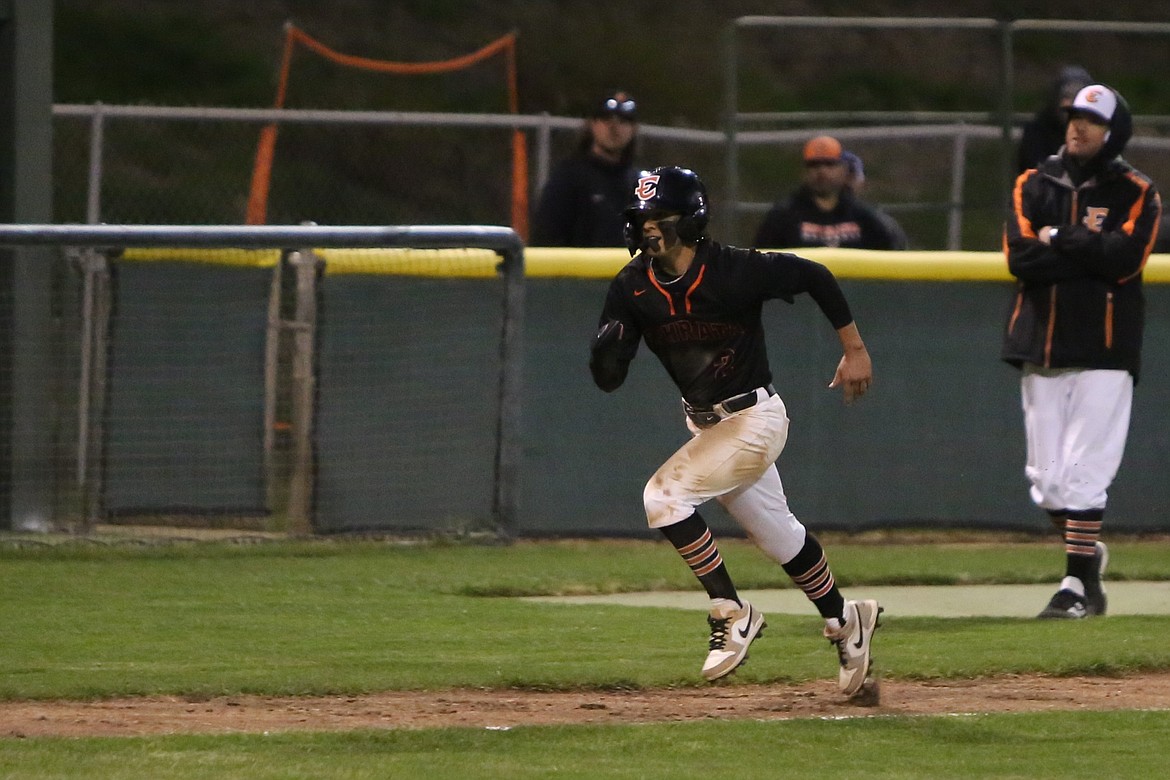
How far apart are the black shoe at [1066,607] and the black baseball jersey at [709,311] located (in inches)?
95.4

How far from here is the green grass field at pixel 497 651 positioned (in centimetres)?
537

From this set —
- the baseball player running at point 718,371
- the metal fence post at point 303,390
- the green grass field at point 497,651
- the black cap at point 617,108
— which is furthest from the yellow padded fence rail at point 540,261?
the baseball player running at point 718,371

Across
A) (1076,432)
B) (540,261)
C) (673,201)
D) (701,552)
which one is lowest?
(701,552)

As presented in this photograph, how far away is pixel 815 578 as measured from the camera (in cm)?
646

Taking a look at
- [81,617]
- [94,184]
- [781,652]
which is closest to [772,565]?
[781,652]

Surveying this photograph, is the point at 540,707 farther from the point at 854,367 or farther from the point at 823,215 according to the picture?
the point at 823,215

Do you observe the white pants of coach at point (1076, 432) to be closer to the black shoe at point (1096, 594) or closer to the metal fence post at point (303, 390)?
the black shoe at point (1096, 594)

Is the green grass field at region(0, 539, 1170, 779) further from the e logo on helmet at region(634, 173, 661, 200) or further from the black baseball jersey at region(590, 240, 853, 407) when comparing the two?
the e logo on helmet at region(634, 173, 661, 200)

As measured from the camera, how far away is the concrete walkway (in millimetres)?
8609

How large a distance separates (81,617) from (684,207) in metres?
3.17

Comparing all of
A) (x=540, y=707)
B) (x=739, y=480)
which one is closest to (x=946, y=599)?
(x=739, y=480)

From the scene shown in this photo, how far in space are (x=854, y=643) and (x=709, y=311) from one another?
1144mm

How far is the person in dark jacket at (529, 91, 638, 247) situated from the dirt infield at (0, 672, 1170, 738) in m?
4.58

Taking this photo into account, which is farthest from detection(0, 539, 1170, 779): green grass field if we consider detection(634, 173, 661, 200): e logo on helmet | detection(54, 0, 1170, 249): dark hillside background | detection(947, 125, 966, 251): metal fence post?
detection(54, 0, 1170, 249): dark hillside background
